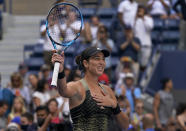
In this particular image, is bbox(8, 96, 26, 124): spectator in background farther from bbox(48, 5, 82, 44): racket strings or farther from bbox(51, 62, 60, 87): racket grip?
bbox(51, 62, 60, 87): racket grip

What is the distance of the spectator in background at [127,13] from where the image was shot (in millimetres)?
12711

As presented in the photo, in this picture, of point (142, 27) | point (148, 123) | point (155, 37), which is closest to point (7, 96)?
point (148, 123)

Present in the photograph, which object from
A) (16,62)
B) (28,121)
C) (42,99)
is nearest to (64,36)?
(28,121)

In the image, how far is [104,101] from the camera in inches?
200

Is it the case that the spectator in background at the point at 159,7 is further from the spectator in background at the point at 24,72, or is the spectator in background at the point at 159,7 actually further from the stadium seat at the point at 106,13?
the spectator in background at the point at 24,72

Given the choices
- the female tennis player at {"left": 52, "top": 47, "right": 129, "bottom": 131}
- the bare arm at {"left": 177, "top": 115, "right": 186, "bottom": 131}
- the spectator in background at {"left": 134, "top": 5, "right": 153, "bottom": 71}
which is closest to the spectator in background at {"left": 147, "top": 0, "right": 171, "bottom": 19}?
the spectator in background at {"left": 134, "top": 5, "right": 153, "bottom": 71}

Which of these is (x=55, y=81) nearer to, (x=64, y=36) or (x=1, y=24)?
(x=64, y=36)

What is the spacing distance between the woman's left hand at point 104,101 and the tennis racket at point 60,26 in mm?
524

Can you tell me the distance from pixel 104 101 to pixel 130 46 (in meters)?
6.90

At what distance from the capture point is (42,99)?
32.3 ft

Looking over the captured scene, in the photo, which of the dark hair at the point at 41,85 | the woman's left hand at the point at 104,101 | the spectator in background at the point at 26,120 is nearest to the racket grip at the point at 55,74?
the woman's left hand at the point at 104,101

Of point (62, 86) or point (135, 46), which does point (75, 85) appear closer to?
point (62, 86)

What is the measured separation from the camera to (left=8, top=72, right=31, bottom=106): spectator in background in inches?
407

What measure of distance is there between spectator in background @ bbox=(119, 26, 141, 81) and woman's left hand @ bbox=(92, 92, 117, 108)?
6593 millimetres
